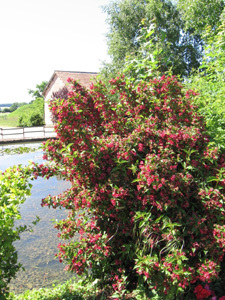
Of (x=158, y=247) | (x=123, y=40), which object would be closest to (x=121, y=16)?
(x=123, y=40)

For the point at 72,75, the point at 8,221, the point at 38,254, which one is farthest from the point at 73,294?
the point at 72,75

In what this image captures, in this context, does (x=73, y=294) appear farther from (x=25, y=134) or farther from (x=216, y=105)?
(x=25, y=134)

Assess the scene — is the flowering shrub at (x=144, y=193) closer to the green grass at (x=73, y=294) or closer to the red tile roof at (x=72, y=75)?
the green grass at (x=73, y=294)

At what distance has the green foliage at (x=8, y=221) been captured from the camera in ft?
6.84

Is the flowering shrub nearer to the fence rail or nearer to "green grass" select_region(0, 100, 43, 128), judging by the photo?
the fence rail

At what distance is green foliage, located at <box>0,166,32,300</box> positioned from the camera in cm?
208

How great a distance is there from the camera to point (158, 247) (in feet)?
7.92

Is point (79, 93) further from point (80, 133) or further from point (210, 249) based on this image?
point (210, 249)

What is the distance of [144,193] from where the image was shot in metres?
2.54

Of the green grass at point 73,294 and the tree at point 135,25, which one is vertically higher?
the tree at point 135,25

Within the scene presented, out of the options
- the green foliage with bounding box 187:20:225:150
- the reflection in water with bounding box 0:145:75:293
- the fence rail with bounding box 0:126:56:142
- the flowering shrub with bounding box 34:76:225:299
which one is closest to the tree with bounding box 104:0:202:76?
the fence rail with bounding box 0:126:56:142

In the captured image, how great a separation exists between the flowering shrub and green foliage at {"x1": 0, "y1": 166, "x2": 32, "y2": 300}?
0.44 meters

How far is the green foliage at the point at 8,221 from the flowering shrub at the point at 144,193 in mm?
436

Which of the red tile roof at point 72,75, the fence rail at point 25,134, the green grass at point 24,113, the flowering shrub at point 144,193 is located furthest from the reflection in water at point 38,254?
the green grass at point 24,113
